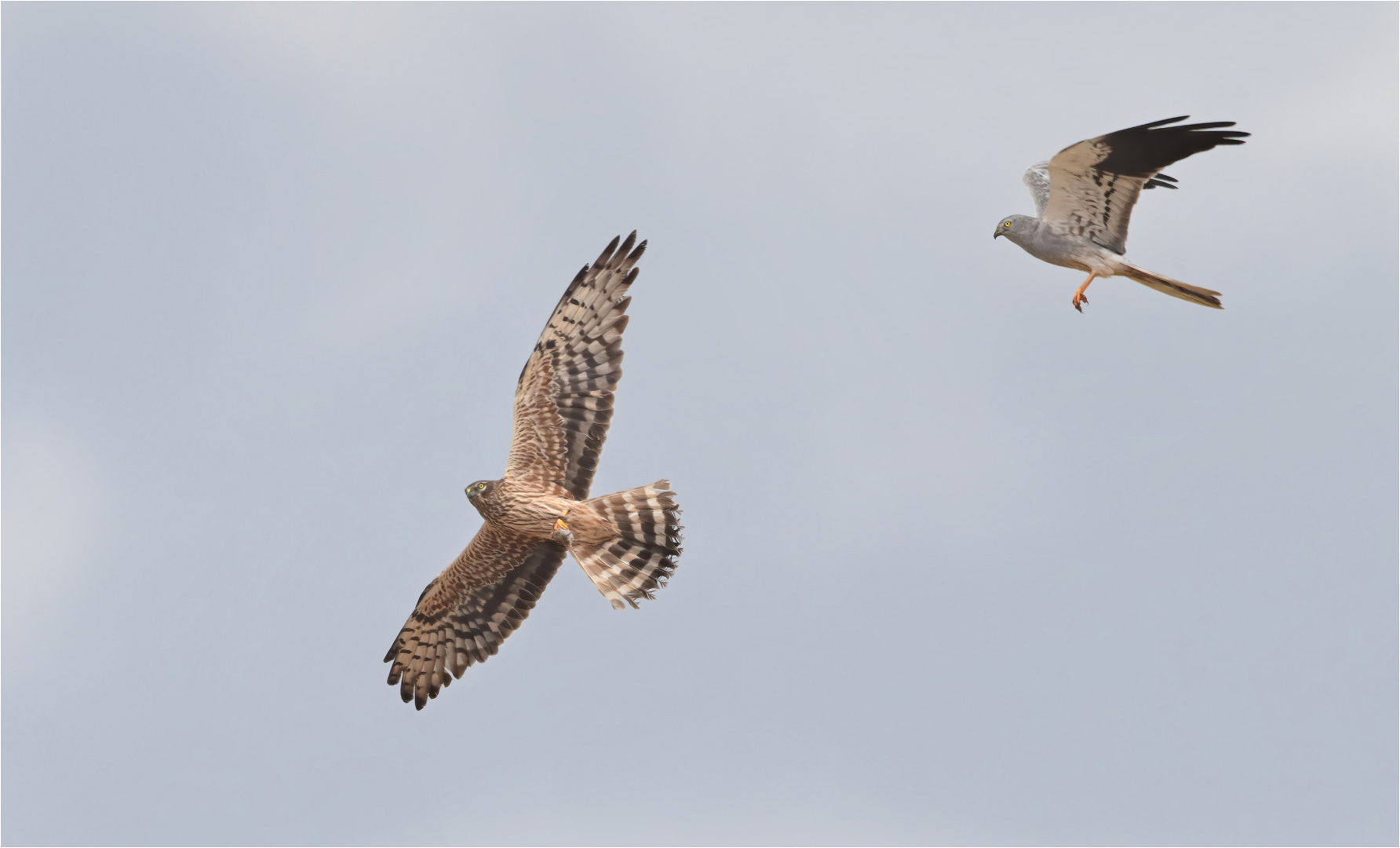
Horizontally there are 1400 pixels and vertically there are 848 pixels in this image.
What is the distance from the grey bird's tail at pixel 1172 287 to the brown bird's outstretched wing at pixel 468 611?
599cm

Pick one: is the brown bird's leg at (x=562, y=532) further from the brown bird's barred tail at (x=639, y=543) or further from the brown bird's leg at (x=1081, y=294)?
the brown bird's leg at (x=1081, y=294)

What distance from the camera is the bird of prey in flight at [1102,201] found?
13094 millimetres

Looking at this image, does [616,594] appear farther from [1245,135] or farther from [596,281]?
[1245,135]

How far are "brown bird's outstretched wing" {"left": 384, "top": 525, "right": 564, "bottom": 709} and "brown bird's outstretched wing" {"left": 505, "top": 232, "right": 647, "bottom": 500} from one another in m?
0.81

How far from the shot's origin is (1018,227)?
14484mm

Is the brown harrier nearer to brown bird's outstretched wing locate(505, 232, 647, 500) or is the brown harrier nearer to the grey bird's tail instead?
brown bird's outstretched wing locate(505, 232, 647, 500)

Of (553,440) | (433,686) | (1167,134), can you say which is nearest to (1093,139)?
(1167,134)

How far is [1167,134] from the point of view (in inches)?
515

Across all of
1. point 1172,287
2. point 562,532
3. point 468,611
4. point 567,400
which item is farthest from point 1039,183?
point 468,611

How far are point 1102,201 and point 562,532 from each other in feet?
19.7

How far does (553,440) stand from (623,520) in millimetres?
1012

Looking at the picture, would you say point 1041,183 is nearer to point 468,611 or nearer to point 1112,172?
point 1112,172

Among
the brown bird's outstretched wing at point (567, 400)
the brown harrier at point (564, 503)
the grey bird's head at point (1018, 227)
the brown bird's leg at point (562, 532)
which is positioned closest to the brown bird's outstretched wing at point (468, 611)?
the brown harrier at point (564, 503)

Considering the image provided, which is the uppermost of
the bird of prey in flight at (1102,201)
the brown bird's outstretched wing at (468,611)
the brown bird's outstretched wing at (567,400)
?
A: the bird of prey in flight at (1102,201)
